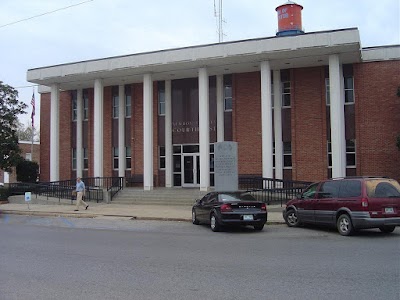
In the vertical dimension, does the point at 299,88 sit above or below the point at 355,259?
above

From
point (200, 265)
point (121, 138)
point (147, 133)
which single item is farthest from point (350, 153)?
point (200, 265)

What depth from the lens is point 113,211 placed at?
2131 cm

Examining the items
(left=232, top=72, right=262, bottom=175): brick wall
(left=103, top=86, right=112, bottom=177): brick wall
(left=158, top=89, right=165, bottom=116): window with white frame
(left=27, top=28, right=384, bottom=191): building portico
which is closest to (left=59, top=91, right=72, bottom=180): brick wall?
(left=27, top=28, right=384, bottom=191): building portico

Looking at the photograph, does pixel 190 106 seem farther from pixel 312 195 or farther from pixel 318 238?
pixel 318 238

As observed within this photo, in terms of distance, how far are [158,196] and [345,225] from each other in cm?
1401

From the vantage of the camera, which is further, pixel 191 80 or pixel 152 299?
pixel 191 80

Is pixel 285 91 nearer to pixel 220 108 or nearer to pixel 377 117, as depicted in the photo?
pixel 220 108

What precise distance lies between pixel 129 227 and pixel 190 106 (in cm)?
1463

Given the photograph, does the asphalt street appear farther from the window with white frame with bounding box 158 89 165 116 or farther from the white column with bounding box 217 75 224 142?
the window with white frame with bounding box 158 89 165 116

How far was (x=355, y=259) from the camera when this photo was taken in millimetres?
8914

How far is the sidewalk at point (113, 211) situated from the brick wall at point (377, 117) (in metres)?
7.82

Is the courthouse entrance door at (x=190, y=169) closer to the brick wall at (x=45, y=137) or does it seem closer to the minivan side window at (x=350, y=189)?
the brick wall at (x=45, y=137)

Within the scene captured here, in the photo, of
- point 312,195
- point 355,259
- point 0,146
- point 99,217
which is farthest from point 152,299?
point 0,146

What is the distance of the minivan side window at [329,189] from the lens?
13.6 metres
